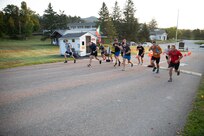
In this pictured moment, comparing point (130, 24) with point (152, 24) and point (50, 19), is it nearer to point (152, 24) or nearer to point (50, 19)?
point (50, 19)

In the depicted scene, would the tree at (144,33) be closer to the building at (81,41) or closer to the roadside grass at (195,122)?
the building at (81,41)

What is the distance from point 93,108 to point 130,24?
4915 centimetres

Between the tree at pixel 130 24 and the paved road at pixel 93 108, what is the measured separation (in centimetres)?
4498

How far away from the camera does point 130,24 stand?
5138cm

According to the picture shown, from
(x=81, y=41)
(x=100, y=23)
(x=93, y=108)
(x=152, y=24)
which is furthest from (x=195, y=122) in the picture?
(x=152, y=24)

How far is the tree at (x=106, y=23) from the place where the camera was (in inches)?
1885

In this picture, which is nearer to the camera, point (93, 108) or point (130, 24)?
point (93, 108)

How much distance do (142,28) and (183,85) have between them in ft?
169

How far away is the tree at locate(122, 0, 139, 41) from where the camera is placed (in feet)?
169

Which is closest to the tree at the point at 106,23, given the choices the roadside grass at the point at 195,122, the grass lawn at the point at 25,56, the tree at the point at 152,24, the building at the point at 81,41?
the grass lawn at the point at 25,56

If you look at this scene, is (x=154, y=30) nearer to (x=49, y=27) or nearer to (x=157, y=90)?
(x=49, y=27)

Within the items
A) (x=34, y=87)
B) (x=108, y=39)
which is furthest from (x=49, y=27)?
(x=34, y=87)

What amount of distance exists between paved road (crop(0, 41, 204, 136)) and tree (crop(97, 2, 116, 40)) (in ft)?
134

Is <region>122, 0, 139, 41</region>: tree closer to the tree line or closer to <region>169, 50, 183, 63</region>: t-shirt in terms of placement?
the tree line
